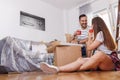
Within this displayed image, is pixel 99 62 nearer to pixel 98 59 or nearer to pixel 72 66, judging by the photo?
pixel 98 59

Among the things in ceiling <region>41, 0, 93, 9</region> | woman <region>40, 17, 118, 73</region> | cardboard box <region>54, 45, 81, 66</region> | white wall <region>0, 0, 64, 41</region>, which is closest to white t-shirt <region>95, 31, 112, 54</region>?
woman <region>40, 17, 118, 73</region>

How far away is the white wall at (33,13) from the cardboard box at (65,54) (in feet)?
4.91

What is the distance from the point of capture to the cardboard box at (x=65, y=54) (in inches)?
92.7

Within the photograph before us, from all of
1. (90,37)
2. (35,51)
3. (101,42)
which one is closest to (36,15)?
(35,51)

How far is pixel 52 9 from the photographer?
14.9 ft

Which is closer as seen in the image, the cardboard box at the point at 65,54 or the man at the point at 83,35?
the cardboard box at the point at 65,54

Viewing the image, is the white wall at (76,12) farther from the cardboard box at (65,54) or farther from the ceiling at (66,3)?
the cardboard box at (65,54)

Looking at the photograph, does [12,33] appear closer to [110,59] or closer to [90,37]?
[90,37]

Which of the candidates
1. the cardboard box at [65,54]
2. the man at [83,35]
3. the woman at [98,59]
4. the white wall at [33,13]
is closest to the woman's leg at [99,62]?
the woman at [98,59]

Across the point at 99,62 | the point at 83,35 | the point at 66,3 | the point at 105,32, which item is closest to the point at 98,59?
the point at 99,62

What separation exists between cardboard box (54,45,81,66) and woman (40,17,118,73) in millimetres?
563

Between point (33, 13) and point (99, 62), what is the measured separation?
108 inches

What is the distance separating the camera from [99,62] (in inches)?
65.1

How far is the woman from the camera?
159cm
